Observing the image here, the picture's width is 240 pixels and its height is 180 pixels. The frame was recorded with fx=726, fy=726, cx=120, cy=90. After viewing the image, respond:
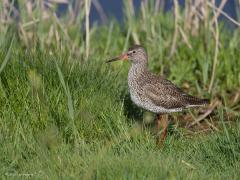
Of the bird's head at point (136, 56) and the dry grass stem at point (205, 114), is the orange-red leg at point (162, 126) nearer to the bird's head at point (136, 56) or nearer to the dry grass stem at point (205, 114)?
the dry grass stem at point (205, 114)

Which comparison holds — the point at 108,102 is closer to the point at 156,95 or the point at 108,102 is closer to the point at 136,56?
the point at 156,95

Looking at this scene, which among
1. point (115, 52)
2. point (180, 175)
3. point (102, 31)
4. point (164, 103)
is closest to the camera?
point (180, 175)

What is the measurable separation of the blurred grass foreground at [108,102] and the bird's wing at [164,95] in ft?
0.73

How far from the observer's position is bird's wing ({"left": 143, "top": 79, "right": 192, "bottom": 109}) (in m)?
7.18

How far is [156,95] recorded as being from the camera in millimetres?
7195

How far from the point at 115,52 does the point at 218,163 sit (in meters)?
3.98

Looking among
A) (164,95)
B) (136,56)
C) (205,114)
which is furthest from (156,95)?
(205,114)

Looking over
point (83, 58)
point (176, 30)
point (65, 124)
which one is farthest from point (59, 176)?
point (176, 30)

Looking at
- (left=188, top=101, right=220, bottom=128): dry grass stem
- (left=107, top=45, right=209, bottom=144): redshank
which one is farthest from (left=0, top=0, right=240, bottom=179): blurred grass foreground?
(left=107, top=45, right=209, bottom=144): redshank

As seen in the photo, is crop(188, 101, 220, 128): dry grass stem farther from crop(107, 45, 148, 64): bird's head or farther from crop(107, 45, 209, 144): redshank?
crop(107, 45, 148, 64): bird's head

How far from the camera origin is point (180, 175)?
5148 millimetres

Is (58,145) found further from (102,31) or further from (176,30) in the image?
(102,31)

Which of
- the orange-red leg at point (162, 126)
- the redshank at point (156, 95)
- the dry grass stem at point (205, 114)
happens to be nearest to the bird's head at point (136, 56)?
the redshank at point (156, 95)

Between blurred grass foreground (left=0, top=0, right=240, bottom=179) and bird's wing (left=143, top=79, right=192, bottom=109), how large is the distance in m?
0.22
